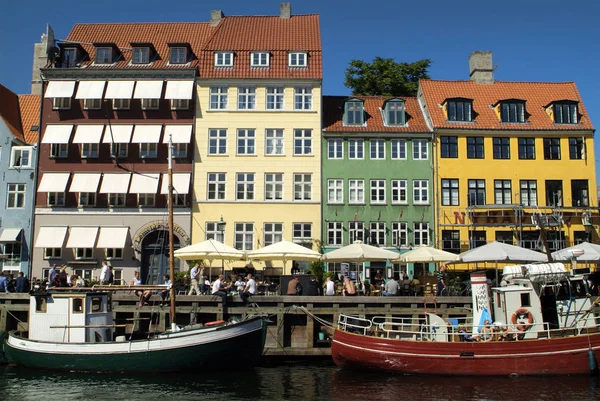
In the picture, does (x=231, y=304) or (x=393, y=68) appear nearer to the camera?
(x=231, y=304)

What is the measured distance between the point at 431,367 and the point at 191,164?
71.6 feet

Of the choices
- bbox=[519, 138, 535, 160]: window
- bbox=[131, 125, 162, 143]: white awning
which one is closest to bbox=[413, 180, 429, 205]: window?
bbox=[519, 138, 535, 160]: window

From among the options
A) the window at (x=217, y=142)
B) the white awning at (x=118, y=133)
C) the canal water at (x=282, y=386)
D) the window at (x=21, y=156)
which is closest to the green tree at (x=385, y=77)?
the window at (x=217, y=142)

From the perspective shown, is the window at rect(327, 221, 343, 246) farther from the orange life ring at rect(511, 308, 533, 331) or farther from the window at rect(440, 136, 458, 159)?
the orange life ring at rect(511, 308, 533, 331)

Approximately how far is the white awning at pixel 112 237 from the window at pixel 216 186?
5435 millimetres

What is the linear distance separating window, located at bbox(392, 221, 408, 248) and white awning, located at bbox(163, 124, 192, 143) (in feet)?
A: 44.4

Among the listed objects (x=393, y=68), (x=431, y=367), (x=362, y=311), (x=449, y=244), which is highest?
(x=393, y=68)

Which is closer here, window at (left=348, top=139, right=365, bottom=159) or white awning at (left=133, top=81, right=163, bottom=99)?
white awning at (left=133, top=81, right=163, bottom=99)

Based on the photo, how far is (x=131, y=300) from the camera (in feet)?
94.2

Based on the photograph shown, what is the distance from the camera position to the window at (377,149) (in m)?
40.8

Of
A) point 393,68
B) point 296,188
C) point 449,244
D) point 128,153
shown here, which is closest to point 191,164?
point 128,153

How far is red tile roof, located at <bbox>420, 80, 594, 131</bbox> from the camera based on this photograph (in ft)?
136

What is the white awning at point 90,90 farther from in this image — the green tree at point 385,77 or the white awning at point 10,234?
the green tree at point 385,77

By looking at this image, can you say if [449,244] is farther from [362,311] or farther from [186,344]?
[186,344]
